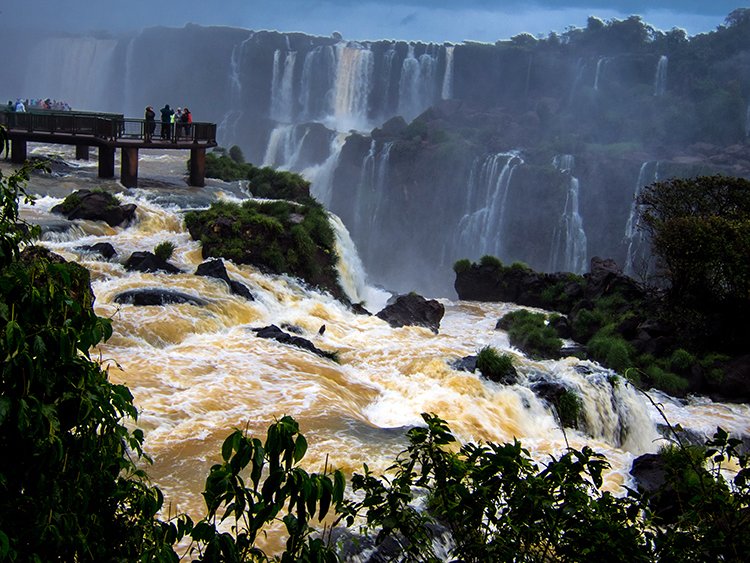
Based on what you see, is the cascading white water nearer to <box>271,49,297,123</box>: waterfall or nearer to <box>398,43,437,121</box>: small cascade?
<box>271,49,297,123</box>: waterfall

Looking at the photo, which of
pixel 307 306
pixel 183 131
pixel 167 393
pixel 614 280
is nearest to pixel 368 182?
pixel 183 131

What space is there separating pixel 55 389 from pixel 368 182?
4123 cm

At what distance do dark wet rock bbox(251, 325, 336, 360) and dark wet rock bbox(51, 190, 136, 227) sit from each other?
686cm

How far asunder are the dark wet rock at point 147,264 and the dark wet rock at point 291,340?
10.9 ft

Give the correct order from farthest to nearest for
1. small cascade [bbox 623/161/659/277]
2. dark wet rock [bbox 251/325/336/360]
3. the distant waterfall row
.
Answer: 1. the distant waterfall row
2. small cascade [bbox 623/161/659/277]
3. dark wet rock [bbox 251/325/336/360]

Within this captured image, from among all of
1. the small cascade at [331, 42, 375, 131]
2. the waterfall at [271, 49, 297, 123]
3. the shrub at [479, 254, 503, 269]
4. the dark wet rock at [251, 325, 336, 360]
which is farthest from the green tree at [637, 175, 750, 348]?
the waterfall at [271, 49, 297, 123]

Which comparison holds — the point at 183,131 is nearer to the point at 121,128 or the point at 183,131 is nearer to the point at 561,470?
the point at 121,128

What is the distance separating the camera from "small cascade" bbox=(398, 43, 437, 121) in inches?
2168

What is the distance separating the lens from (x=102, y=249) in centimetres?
Result: 1692

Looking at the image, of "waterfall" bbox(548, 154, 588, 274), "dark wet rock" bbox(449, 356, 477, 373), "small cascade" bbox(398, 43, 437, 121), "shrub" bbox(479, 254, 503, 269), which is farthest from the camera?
"small cascade" bbox(398, 43, 437, 121)

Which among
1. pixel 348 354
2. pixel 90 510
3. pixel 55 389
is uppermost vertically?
pixel 55 389

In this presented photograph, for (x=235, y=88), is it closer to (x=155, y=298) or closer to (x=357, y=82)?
(x=357, y=82)

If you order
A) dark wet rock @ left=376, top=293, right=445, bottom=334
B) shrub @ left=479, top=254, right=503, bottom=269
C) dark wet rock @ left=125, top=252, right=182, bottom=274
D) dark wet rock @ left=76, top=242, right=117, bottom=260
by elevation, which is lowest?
dark wet rock @ left=376, top=293, right=445, bottom=334

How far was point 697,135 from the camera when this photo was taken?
47.8 meters
